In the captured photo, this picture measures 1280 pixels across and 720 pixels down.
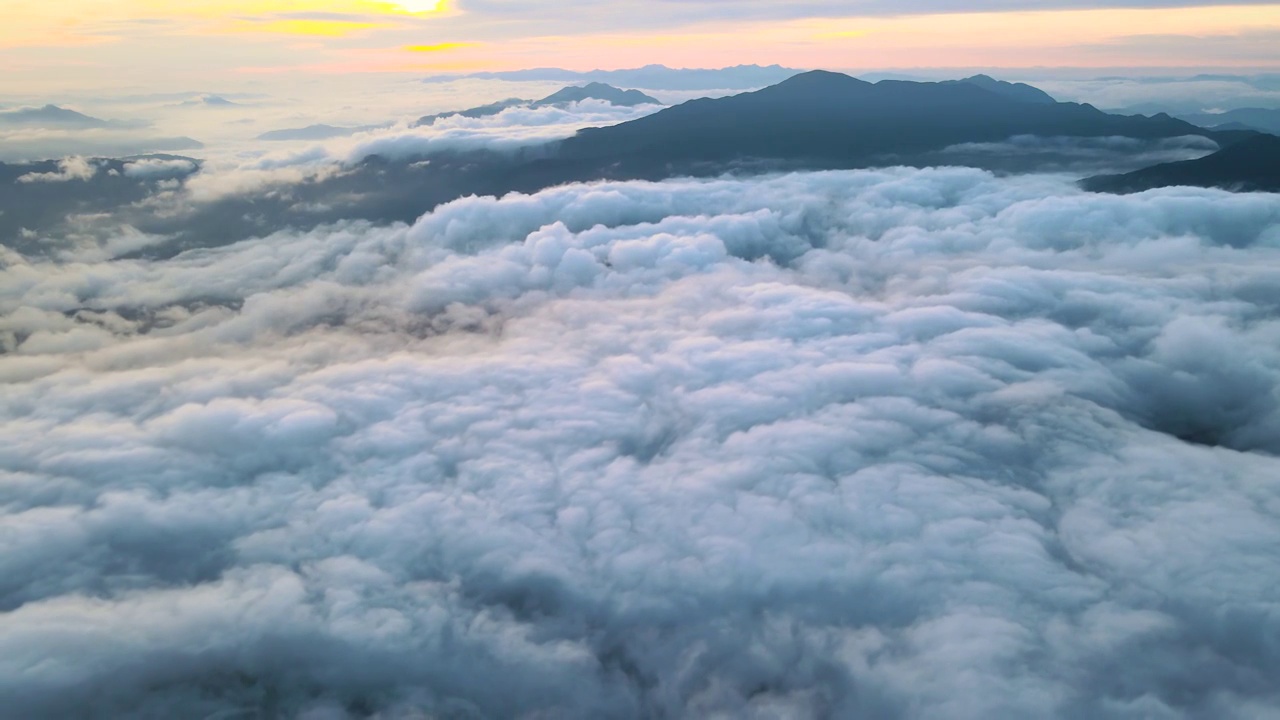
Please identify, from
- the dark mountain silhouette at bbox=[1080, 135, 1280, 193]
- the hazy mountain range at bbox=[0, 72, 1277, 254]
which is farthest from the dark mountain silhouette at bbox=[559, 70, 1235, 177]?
the dark mountain silhouette at bbox=[1080, 135, 1280, 193]

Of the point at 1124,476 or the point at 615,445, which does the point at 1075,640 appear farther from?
the point at 615,445

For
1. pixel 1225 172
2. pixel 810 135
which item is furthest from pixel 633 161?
pixel 1225 172

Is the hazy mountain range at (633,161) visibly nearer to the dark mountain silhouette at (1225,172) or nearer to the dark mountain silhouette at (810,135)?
the dark mountain silhouette at (810,135)

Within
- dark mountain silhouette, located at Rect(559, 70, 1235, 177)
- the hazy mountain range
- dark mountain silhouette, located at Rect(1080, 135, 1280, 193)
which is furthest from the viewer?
dark mountain silhouette, located at Rect(559, 70, 1235, 177)

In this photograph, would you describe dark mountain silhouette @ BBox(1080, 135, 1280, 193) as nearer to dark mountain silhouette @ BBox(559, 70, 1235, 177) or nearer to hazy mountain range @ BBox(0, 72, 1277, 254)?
hazy mountain range @ BBox(0, 72, 1277, 254)

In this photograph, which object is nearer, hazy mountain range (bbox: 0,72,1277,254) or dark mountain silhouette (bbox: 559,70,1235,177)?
hazy mountain range (bbox: 0,72,1277,254)

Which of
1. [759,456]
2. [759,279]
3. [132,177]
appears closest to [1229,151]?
[759,279]

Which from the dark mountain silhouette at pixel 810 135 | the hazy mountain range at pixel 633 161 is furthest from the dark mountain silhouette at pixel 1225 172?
the dark mountain silhouette at pixel 810 135

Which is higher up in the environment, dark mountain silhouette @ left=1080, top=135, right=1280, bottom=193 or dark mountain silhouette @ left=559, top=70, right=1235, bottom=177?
dark mountain silhouette @ left=559, top=70, right=1235, bottom=177
